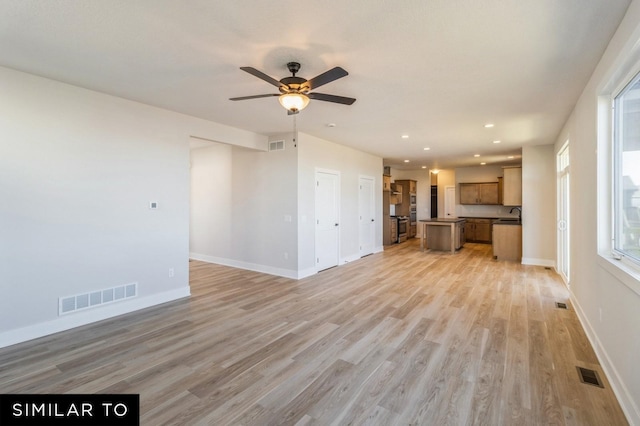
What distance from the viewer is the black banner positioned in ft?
6.15

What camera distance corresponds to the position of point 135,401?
6.79 feet

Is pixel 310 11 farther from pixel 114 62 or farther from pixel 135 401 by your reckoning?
pixel 135 401

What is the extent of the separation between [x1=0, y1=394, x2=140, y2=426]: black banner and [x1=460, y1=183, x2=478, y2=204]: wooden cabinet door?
1096 cm

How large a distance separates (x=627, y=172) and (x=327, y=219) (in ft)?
15.6

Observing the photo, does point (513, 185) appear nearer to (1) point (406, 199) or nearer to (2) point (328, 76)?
(1) point (406, 199)

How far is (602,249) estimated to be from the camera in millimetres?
2648

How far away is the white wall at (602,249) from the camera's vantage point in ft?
6.31

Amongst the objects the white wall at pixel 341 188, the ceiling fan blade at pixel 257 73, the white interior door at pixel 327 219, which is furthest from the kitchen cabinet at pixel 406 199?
the ceiling fan blade at pixel 257 73

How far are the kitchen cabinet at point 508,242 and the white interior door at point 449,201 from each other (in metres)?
4.39

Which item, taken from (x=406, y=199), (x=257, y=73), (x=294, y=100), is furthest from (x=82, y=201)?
(x=406, y=199)

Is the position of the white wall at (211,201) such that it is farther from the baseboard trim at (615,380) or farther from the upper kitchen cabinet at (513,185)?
the upper kitchen cabinet at (513,185)

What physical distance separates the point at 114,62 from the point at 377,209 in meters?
6.99

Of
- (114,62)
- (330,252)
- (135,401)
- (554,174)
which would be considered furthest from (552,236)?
(114,62)

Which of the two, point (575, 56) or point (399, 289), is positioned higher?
point (575, 56)
